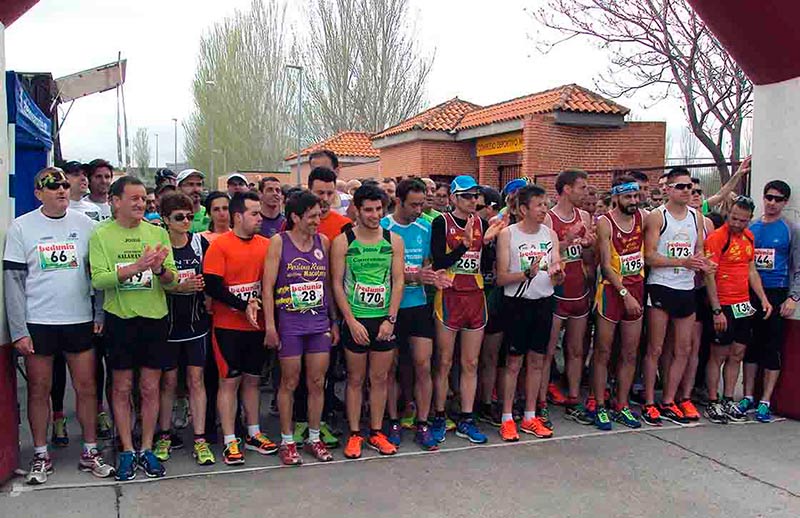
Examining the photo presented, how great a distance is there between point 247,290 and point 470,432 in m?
2.11

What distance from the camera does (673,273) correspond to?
21.1ft

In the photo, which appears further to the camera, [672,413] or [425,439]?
[672,413]

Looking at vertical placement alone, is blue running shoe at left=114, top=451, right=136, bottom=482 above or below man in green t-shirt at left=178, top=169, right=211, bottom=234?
below

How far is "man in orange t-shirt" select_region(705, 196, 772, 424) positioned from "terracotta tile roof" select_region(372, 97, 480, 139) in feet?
58.7

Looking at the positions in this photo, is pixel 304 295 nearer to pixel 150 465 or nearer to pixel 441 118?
pixel 150 465

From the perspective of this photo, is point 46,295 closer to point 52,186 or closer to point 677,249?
point 52,186

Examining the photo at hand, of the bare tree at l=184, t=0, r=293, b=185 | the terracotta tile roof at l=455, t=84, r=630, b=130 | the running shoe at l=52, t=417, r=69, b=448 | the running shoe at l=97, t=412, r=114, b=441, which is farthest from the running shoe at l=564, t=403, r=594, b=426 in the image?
the bare tree at l=184, t=0, r=293, b=185

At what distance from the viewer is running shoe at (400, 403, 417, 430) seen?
6.32 metres

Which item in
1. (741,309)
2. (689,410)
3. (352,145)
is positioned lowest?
(689,410)

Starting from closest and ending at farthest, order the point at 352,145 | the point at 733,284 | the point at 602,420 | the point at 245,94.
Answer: the point at 602,420, the point at 733,284, the point at 352,145, the point at 245,94

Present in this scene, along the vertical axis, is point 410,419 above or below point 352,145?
below

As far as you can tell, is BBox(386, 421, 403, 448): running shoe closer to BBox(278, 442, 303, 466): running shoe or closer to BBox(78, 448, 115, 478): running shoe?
BBox(278, 442, 303, 466): running shoe

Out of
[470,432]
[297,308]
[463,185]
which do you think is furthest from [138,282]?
[470,432]

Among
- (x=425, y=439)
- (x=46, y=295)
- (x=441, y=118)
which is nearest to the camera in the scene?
(x=46, y=295)
